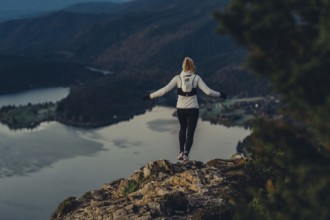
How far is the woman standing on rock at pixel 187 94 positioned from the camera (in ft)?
94.8

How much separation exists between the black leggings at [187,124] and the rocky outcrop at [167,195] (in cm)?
127

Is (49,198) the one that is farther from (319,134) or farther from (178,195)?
(319,134)

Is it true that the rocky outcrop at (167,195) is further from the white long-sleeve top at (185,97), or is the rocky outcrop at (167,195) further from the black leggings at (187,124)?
the white long-sleeve top at (185,97)

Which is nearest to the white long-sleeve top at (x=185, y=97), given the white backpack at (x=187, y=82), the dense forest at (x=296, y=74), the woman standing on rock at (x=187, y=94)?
the woman standing on rock at (x=187, y=94)

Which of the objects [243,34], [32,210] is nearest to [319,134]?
[243,34]

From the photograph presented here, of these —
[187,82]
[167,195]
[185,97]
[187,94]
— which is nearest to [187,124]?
[185,97]

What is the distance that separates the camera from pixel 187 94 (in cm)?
2944

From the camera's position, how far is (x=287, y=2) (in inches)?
Answer: 614

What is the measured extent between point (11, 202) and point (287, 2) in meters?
182

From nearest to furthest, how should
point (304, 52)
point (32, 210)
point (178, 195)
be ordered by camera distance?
1. point (304, 52)
2. point (178, 195)
3. point (32, 210)

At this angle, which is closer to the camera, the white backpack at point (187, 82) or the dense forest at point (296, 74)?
the dense forest at point (296, 74)

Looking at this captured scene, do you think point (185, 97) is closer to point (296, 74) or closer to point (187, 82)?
point (187, 82)

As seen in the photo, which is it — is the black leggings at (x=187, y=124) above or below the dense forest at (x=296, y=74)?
above

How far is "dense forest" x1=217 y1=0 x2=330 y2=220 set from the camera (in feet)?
50.1
